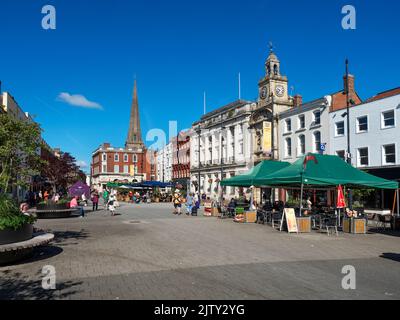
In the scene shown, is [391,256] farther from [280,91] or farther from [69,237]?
[280,91]

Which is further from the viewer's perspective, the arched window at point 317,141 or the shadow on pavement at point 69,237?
the arched window at point 317,141

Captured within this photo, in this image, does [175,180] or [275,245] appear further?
[175,180]

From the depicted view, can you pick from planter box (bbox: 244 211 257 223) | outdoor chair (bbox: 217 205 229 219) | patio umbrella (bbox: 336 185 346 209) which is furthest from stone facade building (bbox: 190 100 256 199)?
patio umbrella (bbox: 336 185 346 209)

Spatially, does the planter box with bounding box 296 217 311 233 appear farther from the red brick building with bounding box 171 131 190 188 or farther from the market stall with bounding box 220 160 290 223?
the red brick building with bounding box 171 131 190 188

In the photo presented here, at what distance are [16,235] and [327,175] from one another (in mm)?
12150

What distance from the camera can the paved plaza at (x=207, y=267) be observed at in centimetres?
685

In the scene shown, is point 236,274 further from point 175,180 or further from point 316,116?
point 175,180

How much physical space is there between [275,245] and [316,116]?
27.4 m

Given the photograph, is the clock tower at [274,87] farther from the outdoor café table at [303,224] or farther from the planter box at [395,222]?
the outdoor café table at [303,224]

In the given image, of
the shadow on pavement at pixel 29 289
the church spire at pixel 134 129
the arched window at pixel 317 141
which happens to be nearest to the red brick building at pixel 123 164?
the church spire at pixel 134 129

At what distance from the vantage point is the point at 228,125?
57094 millimetres

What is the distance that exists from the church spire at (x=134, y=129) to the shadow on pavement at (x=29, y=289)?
10890 cm

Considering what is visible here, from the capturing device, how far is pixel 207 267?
9008 mm
